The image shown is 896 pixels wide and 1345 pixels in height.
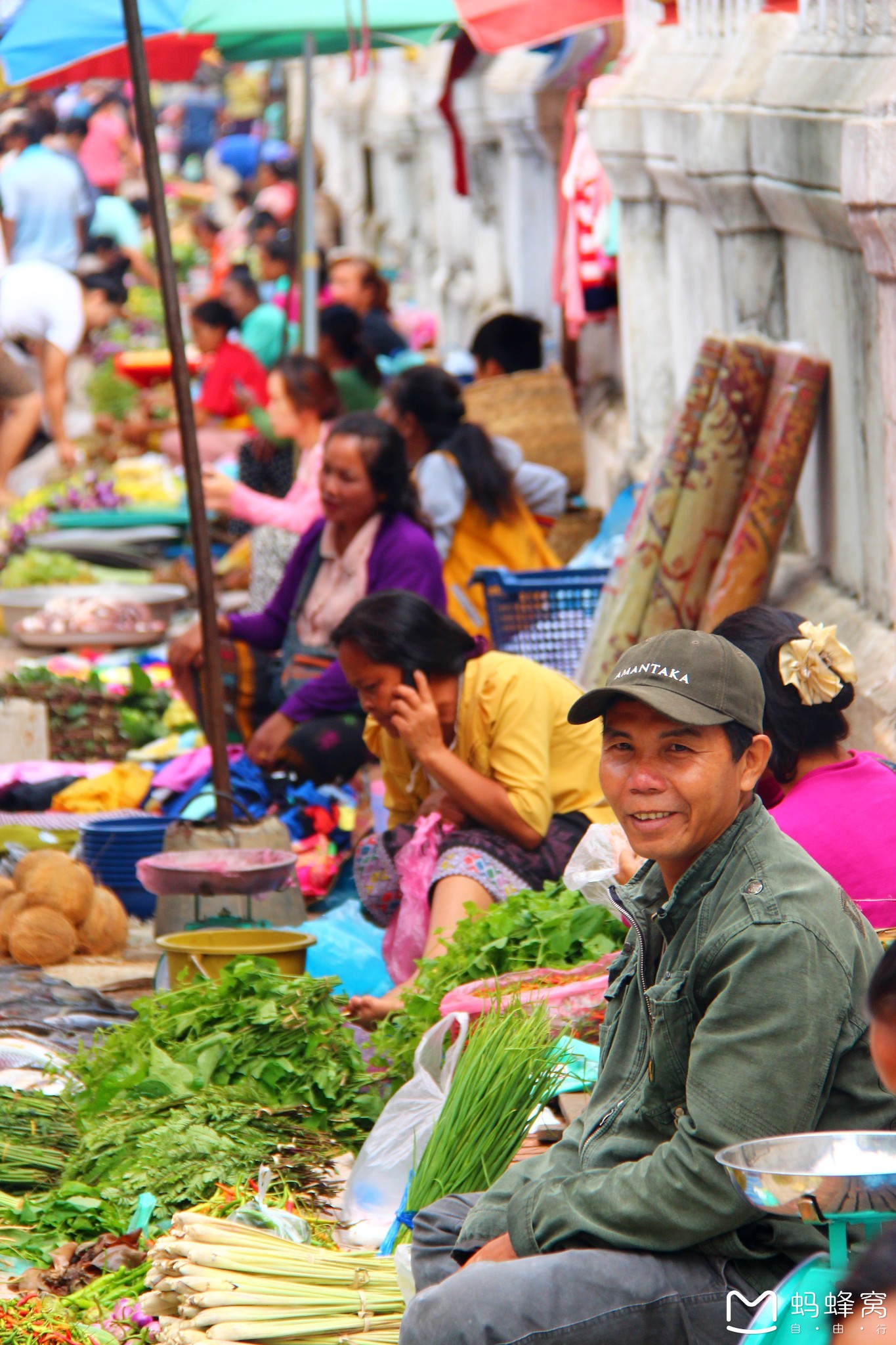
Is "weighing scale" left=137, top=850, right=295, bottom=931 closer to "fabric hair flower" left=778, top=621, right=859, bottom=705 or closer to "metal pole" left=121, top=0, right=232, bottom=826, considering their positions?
"metal pole" left=121, top=0, right=232, bottom=826

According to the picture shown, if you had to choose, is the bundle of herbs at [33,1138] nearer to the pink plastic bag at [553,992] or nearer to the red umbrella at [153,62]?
the pink plastic bag at [553,992]

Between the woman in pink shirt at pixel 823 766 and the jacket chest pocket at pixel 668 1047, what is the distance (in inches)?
28.8

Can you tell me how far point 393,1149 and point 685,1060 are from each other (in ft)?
3.69

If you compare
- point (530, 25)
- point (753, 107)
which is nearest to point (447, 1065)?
point (753, 107)

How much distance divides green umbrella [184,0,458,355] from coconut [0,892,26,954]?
4074 mm

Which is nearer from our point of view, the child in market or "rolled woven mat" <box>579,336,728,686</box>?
the child in market

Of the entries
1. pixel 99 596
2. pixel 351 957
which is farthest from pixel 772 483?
pixel 99 596

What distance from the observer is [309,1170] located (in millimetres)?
3580

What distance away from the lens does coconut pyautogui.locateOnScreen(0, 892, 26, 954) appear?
5246 mm

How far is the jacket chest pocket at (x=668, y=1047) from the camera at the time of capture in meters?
2.43

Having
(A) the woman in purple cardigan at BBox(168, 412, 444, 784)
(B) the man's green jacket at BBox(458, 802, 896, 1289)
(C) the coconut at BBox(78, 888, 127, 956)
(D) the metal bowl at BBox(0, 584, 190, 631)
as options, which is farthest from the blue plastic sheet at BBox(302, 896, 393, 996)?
(D) the metal bowl at BBox(0, 584, 190, 631)

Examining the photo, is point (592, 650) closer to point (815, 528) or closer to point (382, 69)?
point (815, 528)

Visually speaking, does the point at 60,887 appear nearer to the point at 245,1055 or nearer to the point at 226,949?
the point at 226,949

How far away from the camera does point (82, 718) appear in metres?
7.35
